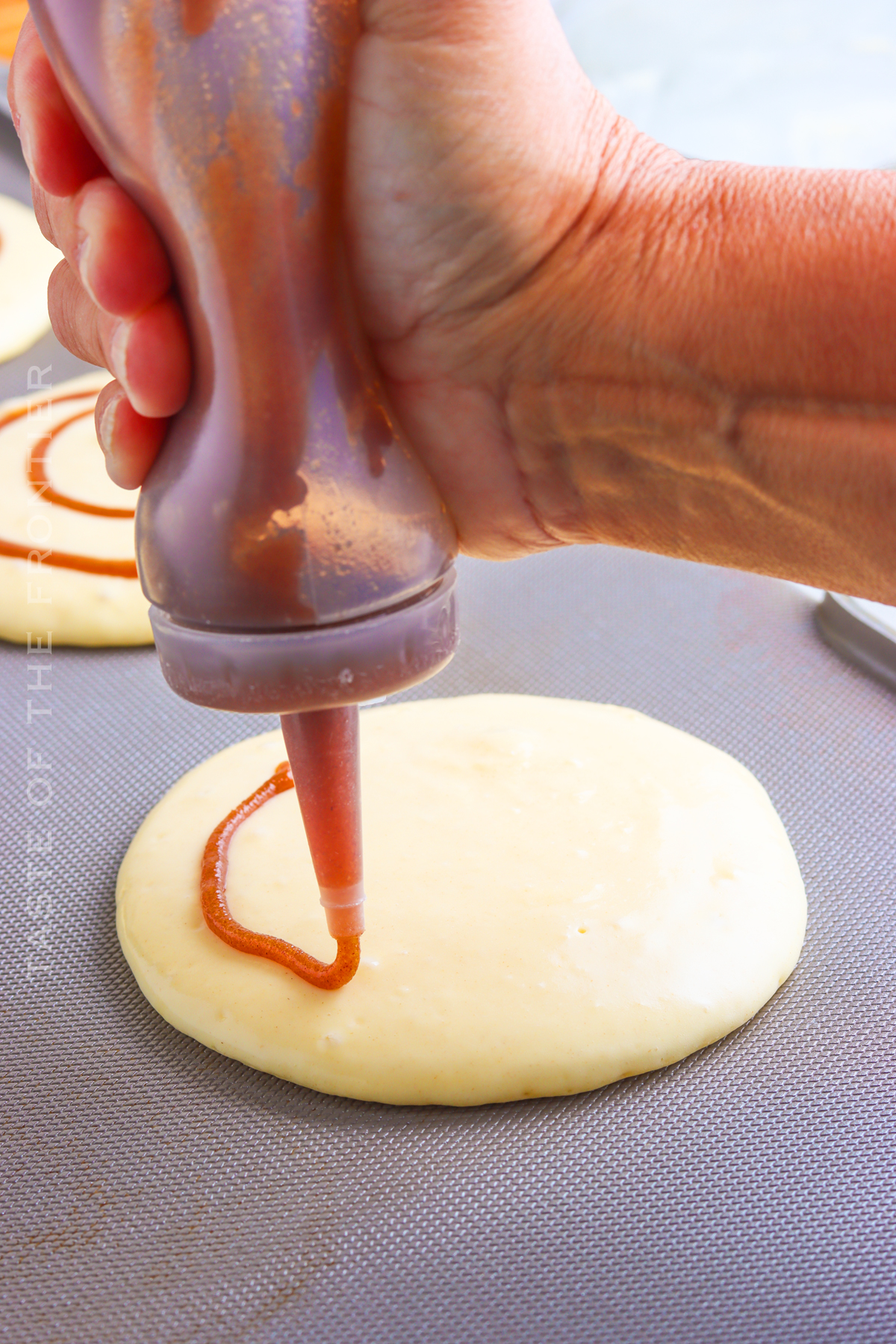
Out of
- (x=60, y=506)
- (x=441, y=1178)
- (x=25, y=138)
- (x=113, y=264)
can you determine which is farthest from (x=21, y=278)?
(x=441, y=1178)

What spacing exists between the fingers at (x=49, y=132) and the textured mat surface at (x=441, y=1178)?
1.65 ft

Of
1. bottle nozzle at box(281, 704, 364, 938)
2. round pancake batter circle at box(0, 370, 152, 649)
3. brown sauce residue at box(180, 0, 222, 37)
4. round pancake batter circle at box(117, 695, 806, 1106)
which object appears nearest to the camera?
brown sauce residue at box(180, 0, 222, 37)

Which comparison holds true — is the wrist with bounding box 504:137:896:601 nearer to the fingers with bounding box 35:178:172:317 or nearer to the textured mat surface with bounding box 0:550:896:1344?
the fingers with bounding box 35:178:172:317

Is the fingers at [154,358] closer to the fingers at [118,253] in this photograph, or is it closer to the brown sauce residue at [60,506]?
the fingers at [118,253]

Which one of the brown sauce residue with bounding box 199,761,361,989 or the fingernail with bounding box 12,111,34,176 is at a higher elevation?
the fingernail with bounding box 12,111,34,176

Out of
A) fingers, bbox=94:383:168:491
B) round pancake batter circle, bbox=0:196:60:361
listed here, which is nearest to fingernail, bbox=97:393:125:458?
fingers, bbox=94:383:168:491

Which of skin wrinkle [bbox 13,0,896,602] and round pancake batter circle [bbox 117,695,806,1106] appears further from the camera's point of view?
round pancake batter circle [bbox 117,695,806,1106]

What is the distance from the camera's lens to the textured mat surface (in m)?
0.54

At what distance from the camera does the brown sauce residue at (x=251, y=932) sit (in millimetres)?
661

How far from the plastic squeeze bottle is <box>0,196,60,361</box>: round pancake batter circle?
4.09 ft

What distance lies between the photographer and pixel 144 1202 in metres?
0.59

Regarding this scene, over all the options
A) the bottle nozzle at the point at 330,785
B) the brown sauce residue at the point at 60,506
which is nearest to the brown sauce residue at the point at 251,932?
the bottle nozzle at the point at 330,785

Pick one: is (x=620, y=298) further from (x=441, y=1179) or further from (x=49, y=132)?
(x=441, y=1179)

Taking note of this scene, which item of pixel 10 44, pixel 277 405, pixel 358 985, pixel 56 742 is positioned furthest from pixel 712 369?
pixel 10 44
